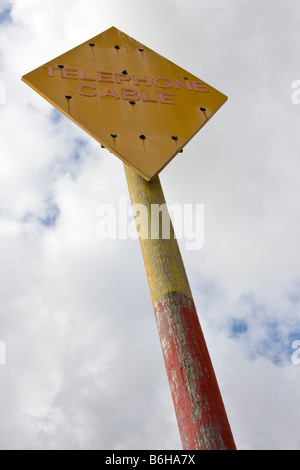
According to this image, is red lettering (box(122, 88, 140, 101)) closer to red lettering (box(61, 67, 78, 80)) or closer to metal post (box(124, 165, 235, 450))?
red lettering (box(61, 67, 78, 80))

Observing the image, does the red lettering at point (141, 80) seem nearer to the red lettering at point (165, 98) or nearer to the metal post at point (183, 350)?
the red lettering at point (165, 98)

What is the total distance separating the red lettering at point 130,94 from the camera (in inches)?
202

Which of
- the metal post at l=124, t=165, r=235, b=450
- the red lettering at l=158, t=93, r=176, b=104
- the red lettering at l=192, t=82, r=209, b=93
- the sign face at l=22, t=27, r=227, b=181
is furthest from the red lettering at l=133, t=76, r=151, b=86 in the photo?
the metal post at l=124, t=165, r=235, b=450

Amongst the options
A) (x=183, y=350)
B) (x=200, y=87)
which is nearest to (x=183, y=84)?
(x=200, y=87)

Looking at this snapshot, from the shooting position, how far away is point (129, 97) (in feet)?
16.9

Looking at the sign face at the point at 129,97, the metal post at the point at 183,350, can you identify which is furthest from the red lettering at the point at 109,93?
the metal post at the point at 183,350

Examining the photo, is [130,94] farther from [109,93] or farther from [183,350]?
[183,350]

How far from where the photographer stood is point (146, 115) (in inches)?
197

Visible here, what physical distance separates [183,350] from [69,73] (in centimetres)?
339

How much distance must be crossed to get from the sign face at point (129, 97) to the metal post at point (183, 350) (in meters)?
0.58

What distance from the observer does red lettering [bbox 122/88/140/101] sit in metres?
5.14

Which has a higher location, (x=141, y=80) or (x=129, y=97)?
(x=141, y=80)
